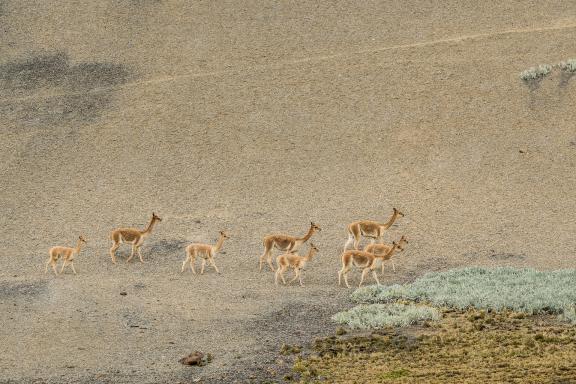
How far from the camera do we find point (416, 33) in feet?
160

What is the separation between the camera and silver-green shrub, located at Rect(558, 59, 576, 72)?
141 ft

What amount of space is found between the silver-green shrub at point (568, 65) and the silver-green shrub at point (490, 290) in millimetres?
17817

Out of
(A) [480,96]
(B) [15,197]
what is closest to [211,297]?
(B) [15,197]

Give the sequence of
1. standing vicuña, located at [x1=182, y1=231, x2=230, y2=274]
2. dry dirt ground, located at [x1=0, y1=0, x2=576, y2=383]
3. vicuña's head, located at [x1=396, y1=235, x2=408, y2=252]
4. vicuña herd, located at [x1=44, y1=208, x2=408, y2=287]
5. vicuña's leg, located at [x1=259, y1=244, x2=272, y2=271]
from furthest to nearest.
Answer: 1. vicuña's leg, located at [x1=259, y1=244, x2=272, y2=271]
2. standing vicuña, located at [x1=182, y1=231, x2=230, y2=274]
3. vicuña's head, located at [x1=396, y1=235, x2=408, y2=252]
4. vicuña herd, located at [x1=44, y1=208, x2=408, y2=287]
5. dry dirt ground, located at [x1=0, y1=0, x2=576, y2=383]

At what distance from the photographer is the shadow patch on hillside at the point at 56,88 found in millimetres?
45344

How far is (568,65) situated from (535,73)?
1.55 meters

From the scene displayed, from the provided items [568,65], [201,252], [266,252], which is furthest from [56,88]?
[568,65]

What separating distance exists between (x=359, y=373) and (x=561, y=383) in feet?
13.3

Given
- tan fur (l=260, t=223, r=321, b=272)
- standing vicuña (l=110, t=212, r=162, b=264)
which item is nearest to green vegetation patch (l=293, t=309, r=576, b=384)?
tan fur (l=260, t=223, r=321, b=272)

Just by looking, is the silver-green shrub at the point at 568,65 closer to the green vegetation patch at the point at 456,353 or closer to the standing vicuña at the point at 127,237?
the standing vicuña at the point at 127,237

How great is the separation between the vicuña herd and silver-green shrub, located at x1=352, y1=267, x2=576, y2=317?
125cm

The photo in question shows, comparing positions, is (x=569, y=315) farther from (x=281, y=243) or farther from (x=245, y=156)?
(x=245, y=156)

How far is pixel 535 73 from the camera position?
141 ft

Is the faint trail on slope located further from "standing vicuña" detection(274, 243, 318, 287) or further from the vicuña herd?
"standing vicuña" detection(274, 243, 318, 287)
